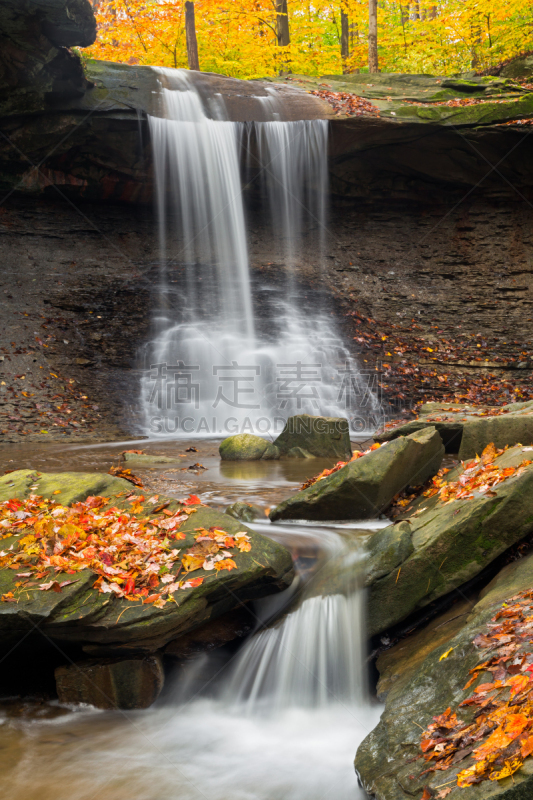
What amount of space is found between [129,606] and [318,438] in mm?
5139

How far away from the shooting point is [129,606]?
3551 mm

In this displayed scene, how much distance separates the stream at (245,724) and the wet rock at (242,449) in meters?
3.69

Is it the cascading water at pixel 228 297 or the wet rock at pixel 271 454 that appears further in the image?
the cascading water at pixel 228 297

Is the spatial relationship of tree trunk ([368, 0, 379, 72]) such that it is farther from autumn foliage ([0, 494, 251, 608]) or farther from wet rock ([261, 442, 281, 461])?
autumn foliage ([0, 494, 251, 608])

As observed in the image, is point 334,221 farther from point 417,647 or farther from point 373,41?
point 417,647

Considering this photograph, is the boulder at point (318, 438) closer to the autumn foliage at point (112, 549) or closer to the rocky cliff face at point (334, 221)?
the rocky cliff face at point (334, 221)

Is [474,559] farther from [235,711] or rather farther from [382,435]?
[382,435]

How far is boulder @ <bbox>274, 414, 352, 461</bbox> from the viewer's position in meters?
8.29

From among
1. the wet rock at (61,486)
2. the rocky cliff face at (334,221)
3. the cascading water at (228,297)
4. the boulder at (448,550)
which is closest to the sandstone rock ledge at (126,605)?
the wet rock at (61,486)

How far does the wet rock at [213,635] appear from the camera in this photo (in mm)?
3914

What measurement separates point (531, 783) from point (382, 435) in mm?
5497

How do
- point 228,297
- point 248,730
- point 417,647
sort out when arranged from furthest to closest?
1. point 228,297
2. point 248,730
3. point 417,647

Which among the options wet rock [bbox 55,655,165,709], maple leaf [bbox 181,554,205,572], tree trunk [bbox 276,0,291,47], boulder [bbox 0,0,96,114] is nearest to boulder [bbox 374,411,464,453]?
maple leaf [bbox 181,554,205,572]

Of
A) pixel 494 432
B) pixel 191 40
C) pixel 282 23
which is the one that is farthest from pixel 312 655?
pixel 282 23
